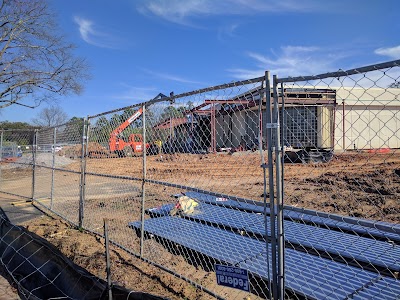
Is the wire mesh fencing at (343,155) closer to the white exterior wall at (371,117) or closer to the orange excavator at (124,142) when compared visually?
the white exterior wall at (371,117)

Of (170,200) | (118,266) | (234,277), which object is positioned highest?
(234,277)

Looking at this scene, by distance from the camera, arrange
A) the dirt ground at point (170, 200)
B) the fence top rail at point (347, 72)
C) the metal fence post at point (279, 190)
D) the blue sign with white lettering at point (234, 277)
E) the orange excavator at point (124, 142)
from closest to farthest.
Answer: the fence top rail at point (347, 72) → the metal fence post at point (279, 190) → the blue sign with white lettering at point (234, 277) → the dirt ground at point (170, 200) → the orange excavator at point (124, 142)

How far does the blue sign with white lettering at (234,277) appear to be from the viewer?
2666mm

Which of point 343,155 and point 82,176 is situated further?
point 82,176

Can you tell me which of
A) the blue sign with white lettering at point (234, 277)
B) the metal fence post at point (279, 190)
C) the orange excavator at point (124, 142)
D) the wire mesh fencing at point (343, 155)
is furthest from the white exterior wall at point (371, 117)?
the orange excavator at point (124, 142)

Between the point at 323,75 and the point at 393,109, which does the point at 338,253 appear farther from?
the point at 323,75

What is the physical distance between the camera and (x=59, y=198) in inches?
397

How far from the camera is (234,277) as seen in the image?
2760 millimetres

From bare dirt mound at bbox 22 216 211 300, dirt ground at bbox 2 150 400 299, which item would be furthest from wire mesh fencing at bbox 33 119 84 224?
bare dirt mound at bbox 22 216 211 300

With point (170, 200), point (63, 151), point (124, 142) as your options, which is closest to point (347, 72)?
point (124, 142)

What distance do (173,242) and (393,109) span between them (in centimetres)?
367

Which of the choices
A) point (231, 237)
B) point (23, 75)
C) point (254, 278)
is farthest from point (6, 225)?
point (23, 75)

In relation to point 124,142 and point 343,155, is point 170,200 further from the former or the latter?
point 343,155

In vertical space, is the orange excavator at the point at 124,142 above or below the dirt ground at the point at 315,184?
above
